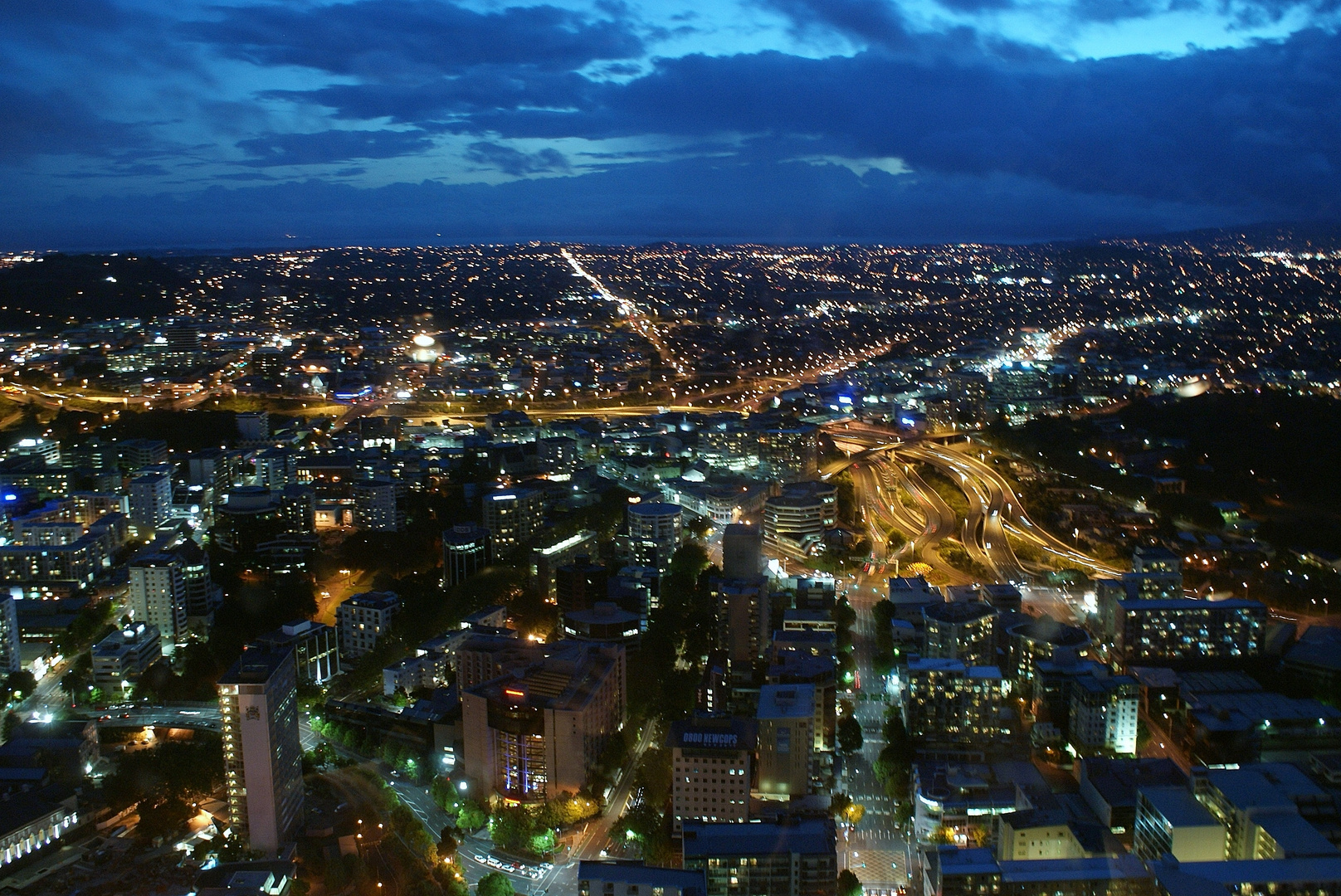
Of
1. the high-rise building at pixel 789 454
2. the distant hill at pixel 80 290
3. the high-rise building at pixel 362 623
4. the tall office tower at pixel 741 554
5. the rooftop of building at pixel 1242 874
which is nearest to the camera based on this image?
the rooftop of building at pixel 1242 874

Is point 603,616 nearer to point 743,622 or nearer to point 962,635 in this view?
point 743,622

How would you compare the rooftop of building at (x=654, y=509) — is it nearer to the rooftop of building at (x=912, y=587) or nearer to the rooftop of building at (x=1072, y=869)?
the rooftop of building at (x=912, y=587)

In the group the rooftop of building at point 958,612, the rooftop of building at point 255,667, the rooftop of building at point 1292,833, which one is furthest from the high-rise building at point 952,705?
the rooftop of building at point 255,667

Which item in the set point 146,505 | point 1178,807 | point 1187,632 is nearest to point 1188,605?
point 1187,632

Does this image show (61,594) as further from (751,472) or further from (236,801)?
(751,472)

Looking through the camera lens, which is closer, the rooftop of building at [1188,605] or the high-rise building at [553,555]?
the rooftop of building at [1188,605]

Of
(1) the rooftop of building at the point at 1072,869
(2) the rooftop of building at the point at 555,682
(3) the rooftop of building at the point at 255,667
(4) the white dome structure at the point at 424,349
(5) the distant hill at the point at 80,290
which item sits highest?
(5) the distant hill at the point at 80,290

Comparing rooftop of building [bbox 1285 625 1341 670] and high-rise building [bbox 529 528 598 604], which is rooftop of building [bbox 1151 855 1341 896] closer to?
rooftop of building [bbox 1285 625 1341 670]

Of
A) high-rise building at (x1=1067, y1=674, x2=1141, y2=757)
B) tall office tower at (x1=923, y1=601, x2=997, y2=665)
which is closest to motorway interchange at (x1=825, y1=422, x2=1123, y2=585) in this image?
tall office tower at (x1=923, y1=601, x2=997, y2=665)
